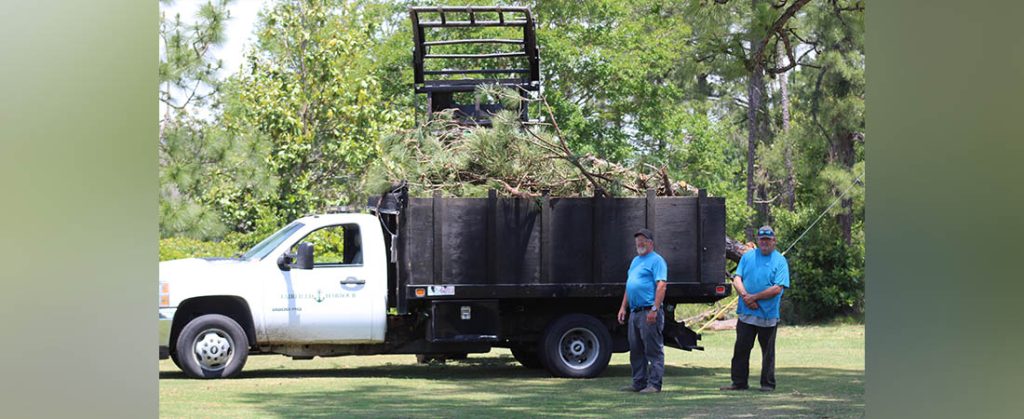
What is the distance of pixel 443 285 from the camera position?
45.5 feet

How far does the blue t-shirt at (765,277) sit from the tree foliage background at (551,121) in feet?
6.42

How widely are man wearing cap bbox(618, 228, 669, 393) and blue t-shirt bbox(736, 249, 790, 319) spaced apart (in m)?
0.86

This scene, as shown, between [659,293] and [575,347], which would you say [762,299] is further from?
[575,347]

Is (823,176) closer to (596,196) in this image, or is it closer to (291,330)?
(596,196)

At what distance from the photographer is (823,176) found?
26.8 meters

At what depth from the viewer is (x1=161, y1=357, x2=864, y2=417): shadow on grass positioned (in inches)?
439

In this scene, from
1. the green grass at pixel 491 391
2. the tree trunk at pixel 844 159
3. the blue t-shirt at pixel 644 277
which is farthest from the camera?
the tree trunk at pixel 844 159

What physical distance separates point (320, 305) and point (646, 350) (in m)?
3.65

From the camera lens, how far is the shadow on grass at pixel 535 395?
11.2 m

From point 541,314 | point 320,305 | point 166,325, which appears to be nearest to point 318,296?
point 320,305

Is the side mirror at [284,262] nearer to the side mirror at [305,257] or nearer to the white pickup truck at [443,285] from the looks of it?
the white pickup truck at [443,285]
